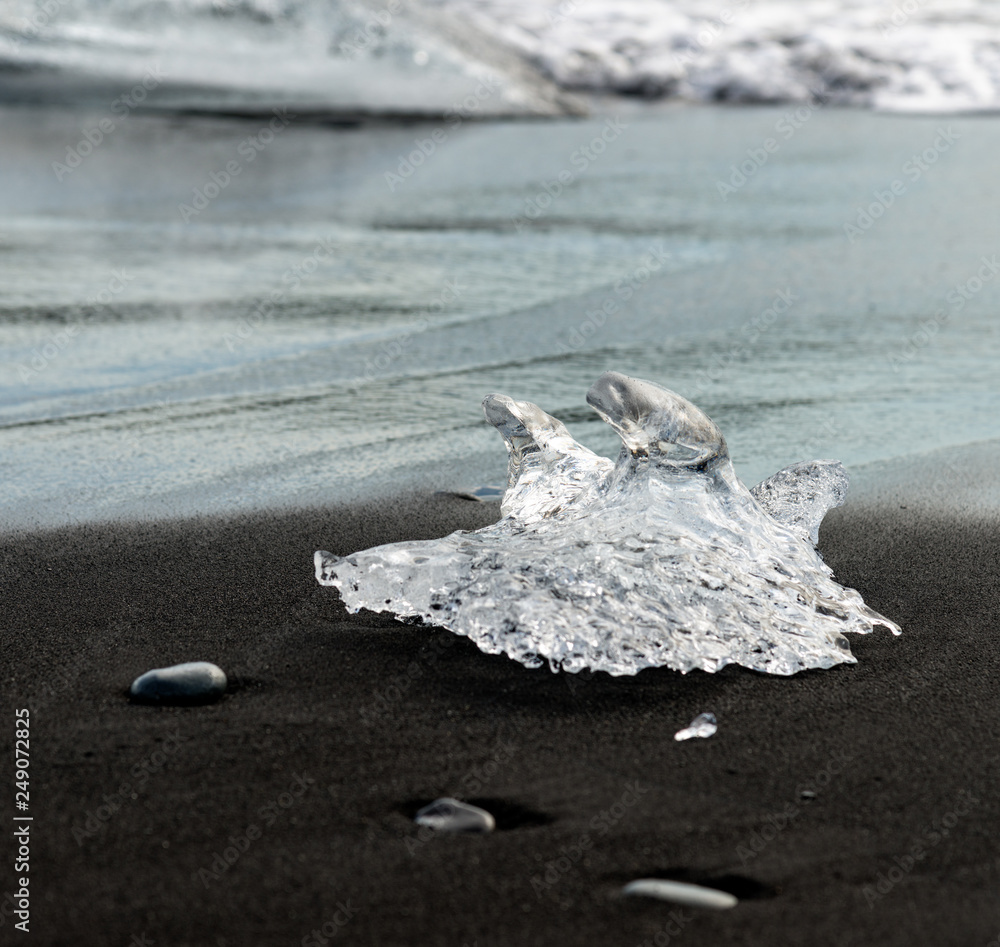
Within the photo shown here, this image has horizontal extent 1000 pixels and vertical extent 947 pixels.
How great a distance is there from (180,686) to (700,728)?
0.86m

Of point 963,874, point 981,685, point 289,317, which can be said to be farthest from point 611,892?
point 289,317

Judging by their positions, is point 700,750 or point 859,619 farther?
point 859,619

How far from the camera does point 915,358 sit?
4125mm

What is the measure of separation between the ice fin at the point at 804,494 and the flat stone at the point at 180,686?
4.29ft

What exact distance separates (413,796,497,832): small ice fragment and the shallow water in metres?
1.44

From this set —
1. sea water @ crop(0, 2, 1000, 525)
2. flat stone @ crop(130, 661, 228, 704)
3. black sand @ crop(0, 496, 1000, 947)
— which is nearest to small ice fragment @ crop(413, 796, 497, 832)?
black sand @ crop(0, 496, 1000, 947)

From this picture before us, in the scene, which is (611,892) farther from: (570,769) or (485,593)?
(485,593)

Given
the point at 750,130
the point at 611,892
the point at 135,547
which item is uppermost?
the point at 750,130

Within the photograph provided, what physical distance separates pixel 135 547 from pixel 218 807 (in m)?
1.12

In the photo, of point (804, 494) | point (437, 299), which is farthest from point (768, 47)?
point (804, 494)

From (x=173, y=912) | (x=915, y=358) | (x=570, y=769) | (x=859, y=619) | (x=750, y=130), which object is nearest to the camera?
(x=173, y=912)

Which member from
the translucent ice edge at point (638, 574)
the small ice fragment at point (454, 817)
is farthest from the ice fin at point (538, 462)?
the small ice fragment at point (454, 817)

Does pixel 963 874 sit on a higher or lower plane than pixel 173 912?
higher

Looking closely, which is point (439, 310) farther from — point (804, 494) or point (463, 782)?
point (463, 782)
